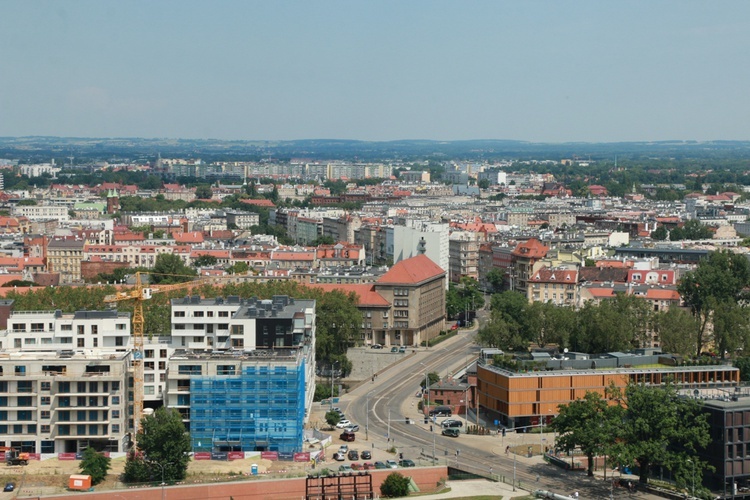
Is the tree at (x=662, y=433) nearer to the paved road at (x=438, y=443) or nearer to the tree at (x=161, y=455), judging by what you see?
the paved road at (x=438, y=443)

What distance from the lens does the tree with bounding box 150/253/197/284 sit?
307 ft

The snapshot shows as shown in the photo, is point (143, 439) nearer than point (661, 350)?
Yes

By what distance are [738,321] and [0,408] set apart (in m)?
38.0

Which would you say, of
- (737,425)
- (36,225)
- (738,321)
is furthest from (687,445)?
(36,225)

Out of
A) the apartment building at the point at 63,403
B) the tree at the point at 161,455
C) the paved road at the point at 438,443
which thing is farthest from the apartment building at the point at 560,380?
the apartment building at the point at 63,403

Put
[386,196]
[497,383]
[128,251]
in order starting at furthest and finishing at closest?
[386,196], [128,251], [497,383]

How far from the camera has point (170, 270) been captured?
97625 mm

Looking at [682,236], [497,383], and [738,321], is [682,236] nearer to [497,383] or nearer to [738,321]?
[738,321]

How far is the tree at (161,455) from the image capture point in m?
45.7

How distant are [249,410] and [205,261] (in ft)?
187

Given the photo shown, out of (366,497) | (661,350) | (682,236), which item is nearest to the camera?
(366,497)

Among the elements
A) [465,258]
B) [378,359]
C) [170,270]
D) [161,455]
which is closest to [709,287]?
[378,359]

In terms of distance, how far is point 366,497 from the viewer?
151 feet

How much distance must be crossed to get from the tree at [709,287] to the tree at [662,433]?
26033 millimetres
